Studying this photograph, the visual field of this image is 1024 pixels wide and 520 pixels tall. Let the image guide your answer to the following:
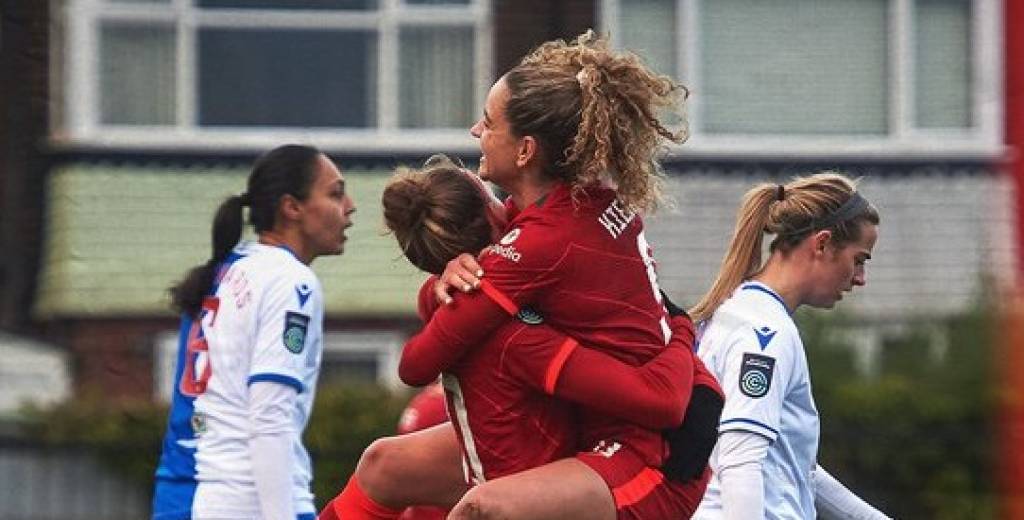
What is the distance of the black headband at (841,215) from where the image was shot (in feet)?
19.9

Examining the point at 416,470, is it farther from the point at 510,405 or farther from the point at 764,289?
the point at 764,289

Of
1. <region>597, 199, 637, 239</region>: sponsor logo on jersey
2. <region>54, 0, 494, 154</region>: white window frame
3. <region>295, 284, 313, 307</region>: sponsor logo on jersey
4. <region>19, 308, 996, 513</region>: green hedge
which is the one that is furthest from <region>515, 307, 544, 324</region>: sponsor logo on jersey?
<region>54, 0, 494, 154</region>: white window frame

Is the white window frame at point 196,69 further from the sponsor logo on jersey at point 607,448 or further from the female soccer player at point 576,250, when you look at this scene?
the sponsor logo on jersey at point 607,448

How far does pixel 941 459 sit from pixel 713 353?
8.70 meters

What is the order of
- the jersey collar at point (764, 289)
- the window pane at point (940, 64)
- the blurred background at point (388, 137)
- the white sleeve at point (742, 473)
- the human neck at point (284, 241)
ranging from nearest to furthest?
1. the white sleeve at point (742, 473)
2. the jersey collar at point (764, 289)
3. the human neck at point (284, 241)
4. the blurred background at point (388, 137)
5. the window pane at point (940, 64)

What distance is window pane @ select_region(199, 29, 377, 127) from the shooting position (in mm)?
16297

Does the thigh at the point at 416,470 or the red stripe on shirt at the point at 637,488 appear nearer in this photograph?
the red stripe on shirt at the point at 637,488

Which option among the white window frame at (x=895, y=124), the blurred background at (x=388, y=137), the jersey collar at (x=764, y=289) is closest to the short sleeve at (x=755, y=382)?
the jersey collar at (x=764, y=289)

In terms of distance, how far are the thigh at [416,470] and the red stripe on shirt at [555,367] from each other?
2.11 ft

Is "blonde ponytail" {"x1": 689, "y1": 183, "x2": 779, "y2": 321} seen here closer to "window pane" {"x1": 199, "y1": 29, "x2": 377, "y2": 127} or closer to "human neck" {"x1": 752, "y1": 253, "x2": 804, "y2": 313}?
"human neck" {"x1": 752, "y1": 253, "x2": 804, "y2": 313}

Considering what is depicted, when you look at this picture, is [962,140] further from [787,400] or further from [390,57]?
[787,400]

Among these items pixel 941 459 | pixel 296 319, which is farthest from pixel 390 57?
pixel 296 319

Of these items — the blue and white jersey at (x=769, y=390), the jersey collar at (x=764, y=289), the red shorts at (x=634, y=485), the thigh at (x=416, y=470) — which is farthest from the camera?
the jersey collar at (x=764, y=289)

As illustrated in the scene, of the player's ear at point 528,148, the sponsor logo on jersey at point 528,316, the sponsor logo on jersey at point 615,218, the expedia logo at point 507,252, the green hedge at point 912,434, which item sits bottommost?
the green hedge at point 912,434
